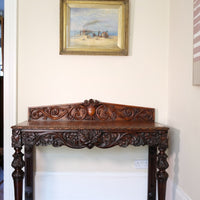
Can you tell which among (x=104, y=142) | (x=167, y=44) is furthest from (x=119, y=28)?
(x=104, y=142)

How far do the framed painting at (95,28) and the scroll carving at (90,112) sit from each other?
1.69 feet

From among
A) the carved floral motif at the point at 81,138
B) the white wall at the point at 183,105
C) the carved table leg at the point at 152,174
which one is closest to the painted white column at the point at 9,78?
the carved floral motif at the point at 81,138

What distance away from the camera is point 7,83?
6.24 feet

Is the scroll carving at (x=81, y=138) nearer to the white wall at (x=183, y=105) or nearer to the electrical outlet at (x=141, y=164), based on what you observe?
the white wall at (x=183, y=105)

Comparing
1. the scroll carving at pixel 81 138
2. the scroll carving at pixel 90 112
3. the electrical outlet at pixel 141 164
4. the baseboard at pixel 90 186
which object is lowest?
the baseboard at pixel 90 186

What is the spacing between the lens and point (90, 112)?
74.5 inches

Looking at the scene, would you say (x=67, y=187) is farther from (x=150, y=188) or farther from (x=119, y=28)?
(x=119, y=28)

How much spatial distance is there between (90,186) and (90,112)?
75 cm

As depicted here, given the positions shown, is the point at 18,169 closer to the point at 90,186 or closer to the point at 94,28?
the point at 90,186

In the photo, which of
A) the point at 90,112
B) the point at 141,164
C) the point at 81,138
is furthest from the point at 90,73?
the point at 141,164

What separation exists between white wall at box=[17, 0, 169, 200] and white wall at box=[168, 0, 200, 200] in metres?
0.15

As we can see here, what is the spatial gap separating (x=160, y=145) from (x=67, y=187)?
1036mm

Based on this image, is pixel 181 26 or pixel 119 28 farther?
pixel 119 28

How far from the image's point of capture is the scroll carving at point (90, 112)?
6.21 ft
